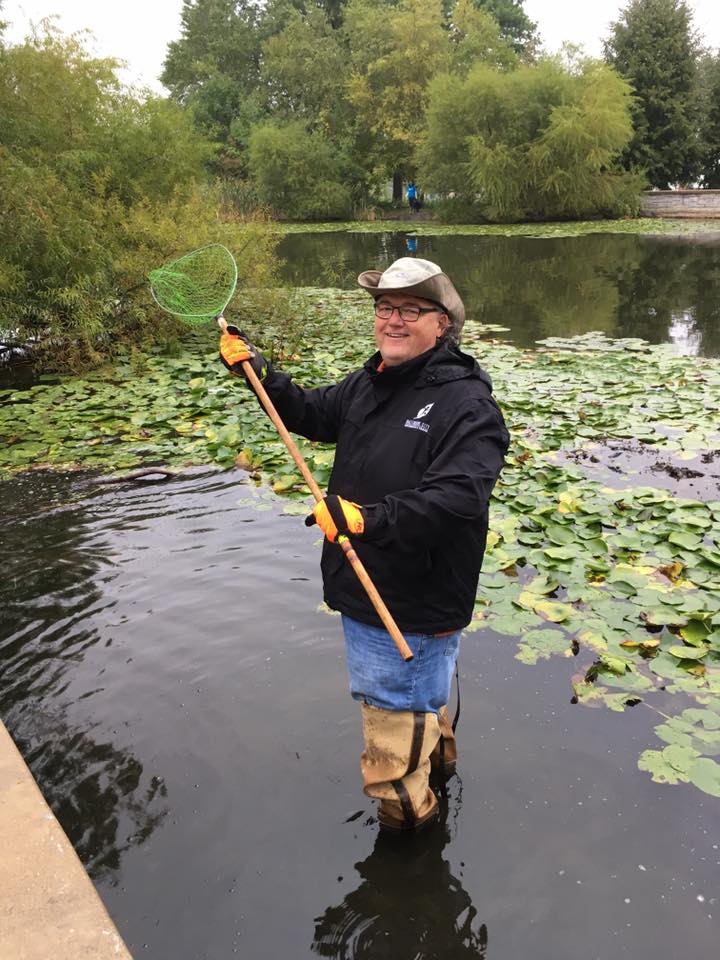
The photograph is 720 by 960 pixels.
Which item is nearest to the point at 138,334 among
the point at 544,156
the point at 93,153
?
the point at 93,153

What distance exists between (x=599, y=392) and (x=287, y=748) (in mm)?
6485

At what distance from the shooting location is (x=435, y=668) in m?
2.73

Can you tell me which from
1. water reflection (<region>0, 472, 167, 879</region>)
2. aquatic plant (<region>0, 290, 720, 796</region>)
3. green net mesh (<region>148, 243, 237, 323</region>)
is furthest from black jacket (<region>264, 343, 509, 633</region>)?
green net mesh (<region>148, 243, 237, 323</region>)

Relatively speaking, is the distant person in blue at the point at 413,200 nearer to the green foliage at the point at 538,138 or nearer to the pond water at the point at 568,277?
the green foliage at the point at 538,138

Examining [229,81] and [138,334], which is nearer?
[138,334]

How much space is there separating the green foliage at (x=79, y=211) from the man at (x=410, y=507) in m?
7.99

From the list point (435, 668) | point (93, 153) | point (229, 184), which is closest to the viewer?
point (435, 668)

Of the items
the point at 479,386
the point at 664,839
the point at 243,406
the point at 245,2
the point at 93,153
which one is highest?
the point at 245,2

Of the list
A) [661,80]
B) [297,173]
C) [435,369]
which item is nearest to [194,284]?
[435,369]

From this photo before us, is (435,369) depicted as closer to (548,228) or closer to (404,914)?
(404,914)

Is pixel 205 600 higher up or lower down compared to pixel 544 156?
lower down

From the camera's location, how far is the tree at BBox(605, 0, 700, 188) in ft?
124

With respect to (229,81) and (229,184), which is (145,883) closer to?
(229,184)

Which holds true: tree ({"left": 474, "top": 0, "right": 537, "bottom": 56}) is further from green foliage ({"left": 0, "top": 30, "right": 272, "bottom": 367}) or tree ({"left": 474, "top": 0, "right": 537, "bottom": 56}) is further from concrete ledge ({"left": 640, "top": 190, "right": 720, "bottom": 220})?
green foliage ({"left": 0, "top": 30, "right": 272, "bottom": 367})
